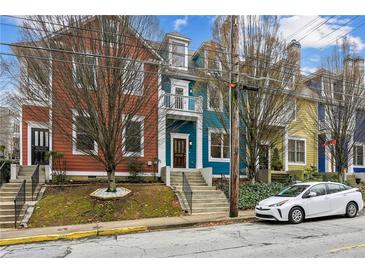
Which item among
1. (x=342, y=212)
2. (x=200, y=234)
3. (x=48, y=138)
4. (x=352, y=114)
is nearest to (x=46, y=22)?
(x=48, y=138)

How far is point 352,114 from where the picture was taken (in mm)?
19156

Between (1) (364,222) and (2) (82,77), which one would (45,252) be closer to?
(2) (82,77)

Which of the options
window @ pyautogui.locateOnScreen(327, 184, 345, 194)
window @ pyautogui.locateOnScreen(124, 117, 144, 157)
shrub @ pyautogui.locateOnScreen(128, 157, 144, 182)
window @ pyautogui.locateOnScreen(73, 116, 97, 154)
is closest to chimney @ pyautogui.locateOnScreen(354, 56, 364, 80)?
window @ pyautogui.locateOnScreen(327, 184, 345, 194)

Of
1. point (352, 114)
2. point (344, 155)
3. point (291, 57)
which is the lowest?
point (344, 155)

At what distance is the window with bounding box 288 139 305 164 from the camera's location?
79.8 feet

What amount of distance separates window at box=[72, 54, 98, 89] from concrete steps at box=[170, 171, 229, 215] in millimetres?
6463

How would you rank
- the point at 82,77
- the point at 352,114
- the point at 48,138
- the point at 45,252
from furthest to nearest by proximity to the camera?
1. the point at 352,114
2. the point at 48,138
3. the point at 82,77
4. the point at 45,252

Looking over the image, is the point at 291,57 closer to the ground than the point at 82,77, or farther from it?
farther from it

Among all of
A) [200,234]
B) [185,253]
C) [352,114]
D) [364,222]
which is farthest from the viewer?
[352,114]

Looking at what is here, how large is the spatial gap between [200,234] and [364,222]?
19.8 feet

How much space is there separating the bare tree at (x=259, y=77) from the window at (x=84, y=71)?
565 centimetres

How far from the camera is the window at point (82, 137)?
42.0ft

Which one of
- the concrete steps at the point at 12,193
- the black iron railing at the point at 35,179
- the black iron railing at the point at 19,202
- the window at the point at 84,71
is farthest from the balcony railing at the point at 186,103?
the black iron railing at the point at 19,202

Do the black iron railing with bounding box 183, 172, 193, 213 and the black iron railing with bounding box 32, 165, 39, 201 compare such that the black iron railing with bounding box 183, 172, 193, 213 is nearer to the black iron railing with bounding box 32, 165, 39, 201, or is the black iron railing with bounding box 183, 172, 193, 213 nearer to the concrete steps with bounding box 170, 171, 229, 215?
the concrete steps with bounding box 170, 171, 229, 215
